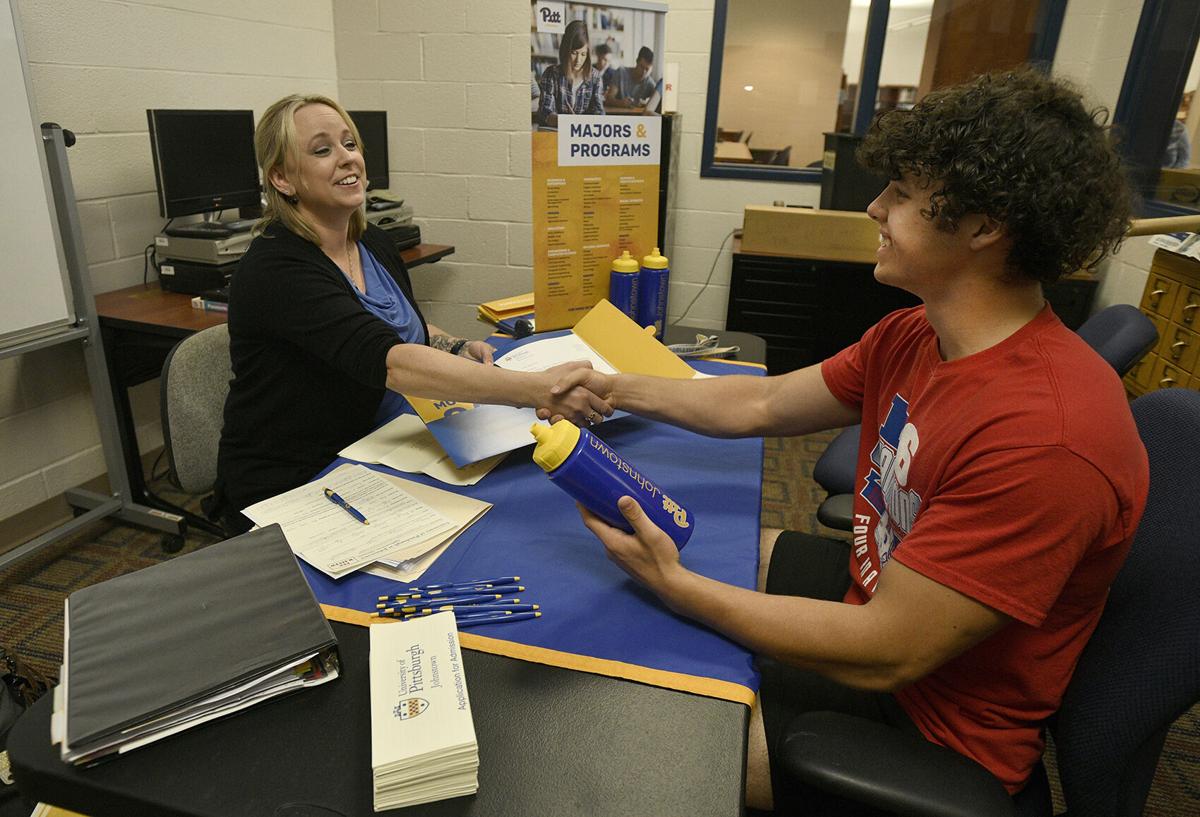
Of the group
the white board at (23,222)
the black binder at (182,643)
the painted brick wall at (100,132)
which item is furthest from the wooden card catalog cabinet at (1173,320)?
the painted brick wall at (100,132)

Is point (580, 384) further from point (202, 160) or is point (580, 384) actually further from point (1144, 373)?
point (1144, 373)

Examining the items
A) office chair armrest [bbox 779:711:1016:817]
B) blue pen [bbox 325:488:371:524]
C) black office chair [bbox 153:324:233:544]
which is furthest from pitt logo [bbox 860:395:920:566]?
black office chair [bbox 153:324:233:544]

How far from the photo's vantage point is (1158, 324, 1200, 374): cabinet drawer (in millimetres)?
2342

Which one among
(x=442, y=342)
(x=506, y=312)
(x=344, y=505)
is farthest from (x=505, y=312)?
(x=344, y=505)

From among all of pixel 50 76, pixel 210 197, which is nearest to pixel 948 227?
pixel 210 197

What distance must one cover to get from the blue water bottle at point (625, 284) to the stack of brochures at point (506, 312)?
333 mm

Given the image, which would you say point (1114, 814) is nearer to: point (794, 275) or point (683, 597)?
point (683, 597)

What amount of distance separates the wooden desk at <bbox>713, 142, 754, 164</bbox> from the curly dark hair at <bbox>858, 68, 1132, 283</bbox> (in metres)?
2.92

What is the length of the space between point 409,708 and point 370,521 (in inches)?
16.1

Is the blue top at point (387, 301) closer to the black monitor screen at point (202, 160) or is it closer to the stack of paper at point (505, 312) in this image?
the stack of paper at point (505, 312)

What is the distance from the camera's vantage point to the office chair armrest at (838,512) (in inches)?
54.3

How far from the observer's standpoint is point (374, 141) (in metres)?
3.33

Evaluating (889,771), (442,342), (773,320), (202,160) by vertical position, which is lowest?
(773,320)

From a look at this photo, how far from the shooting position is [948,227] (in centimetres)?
89
